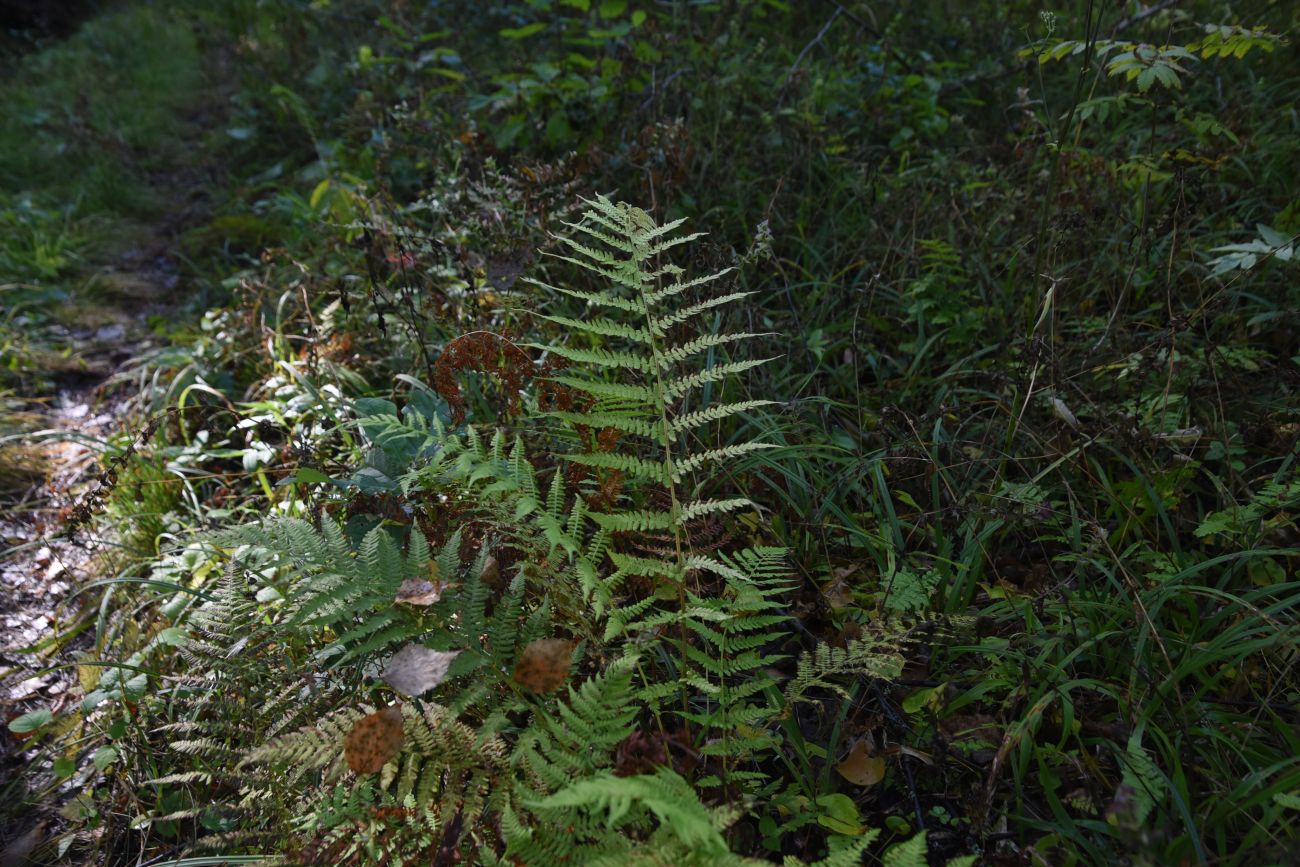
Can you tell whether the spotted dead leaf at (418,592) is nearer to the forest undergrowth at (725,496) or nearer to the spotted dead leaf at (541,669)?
the forest undergrowth at (725,496)

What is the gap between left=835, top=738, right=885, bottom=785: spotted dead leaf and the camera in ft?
5.33

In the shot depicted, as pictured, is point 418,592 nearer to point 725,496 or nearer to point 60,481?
point 725,496

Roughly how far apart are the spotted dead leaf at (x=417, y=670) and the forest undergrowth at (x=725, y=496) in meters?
0.01

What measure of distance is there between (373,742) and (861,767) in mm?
1003

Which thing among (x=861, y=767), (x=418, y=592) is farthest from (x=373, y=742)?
(x=861, y=767)

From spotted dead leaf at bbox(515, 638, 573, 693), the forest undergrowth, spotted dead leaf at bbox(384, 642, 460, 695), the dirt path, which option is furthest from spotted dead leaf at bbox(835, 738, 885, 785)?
the dirt path

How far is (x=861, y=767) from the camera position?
1643mm

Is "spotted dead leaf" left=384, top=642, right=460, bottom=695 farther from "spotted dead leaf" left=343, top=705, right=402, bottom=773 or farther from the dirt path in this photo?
the dirt path

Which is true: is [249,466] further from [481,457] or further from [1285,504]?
[1285,504]

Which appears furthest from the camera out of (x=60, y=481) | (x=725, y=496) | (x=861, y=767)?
(x=60, y=481)

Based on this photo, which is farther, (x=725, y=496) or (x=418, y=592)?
(x=725, y=496)

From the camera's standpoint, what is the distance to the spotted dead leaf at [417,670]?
127 centimetres

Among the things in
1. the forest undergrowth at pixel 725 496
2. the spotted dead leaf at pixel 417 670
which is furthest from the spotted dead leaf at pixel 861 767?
the spotted dead leaf at pixel 417 670

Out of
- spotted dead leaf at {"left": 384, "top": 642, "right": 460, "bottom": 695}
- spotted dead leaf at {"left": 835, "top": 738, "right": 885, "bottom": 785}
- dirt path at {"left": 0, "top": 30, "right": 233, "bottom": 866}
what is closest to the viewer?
spotted dead leaf at {"left": 384, "top": 642, "right": 460, "bottom": 695}
